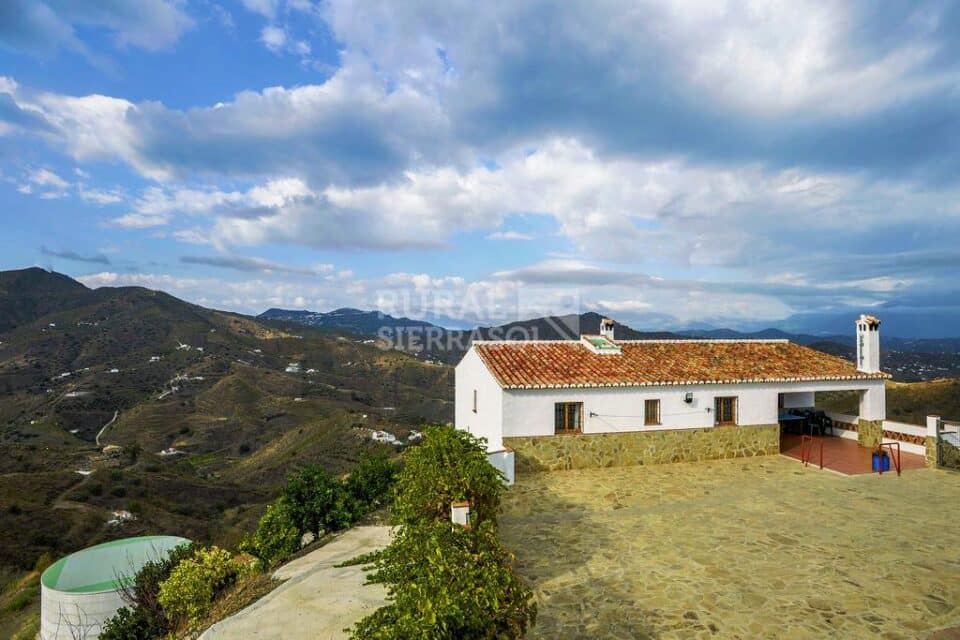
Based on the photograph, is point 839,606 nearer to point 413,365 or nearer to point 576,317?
point 413,365

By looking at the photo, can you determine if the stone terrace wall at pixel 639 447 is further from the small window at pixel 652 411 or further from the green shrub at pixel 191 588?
the green shrub at pixel 191 588

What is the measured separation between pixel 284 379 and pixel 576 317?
6055 cm

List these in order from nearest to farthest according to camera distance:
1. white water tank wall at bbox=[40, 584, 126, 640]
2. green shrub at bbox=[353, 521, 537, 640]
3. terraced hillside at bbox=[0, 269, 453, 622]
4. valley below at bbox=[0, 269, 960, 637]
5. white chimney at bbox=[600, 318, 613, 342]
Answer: green shrub at bbox=[353, 521, 537, 640]
white water tank wall at bbox=[40, 584, 126, 640]
white chimney at bbox=[600, 318, 613, 342]
valley below at bbox=[0, 269, 960, 637]
terraced hillside at bbox=[0, 269, 453, 622]

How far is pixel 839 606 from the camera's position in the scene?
24.2 feet

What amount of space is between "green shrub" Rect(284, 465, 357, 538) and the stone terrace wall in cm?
490

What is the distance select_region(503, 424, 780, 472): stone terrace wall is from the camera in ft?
50.2

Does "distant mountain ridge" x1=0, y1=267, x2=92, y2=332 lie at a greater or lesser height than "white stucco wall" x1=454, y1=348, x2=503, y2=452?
greater

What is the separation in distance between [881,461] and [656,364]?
21.9 ft

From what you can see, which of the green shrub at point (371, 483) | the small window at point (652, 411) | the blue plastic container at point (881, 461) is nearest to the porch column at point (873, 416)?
the blue plastic container at point (881, 461)

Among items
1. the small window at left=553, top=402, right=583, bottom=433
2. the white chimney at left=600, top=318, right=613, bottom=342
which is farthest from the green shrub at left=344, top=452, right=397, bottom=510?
the white chimney at left=600, top=318, right=613, bottom=342

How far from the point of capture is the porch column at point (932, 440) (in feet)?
50.5

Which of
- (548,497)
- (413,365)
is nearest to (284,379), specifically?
(413,365)

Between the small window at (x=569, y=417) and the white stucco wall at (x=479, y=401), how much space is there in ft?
6.07

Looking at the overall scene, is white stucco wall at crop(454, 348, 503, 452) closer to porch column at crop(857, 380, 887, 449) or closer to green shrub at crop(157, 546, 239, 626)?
green shrub at crop(157, 546, 239, 626)
